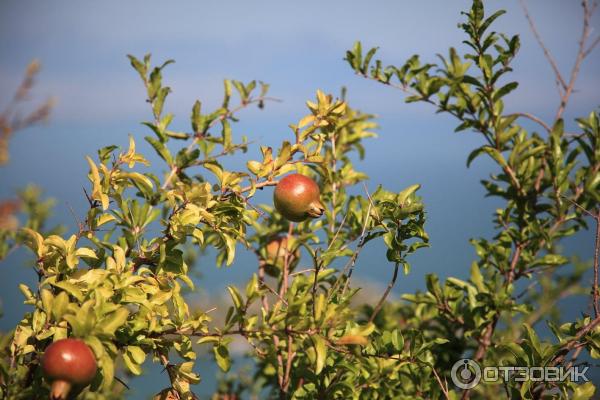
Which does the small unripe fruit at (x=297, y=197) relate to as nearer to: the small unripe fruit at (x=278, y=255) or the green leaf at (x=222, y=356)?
the green leaf at (x=222, y=356)

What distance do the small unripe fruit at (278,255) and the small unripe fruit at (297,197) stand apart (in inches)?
21.8

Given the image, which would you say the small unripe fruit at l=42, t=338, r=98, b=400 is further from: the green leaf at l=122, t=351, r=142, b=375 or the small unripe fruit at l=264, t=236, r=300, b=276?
the small unripe fruit at l=264, t=236, r=300, b=276

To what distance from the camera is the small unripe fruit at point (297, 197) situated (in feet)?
5.09

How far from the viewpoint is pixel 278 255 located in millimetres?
2160

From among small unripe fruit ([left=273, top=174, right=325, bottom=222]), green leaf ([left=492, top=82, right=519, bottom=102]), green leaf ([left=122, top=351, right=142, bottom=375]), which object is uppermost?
green leaf ([left=492, top=82, right=519, bottom=102])

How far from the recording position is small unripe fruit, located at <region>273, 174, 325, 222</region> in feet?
5.09

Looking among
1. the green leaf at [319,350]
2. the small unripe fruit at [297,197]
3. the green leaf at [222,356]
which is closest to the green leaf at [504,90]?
the small unripe fruit at [297,197]

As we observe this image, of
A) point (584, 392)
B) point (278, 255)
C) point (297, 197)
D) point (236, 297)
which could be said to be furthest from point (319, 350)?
point (278, 255)

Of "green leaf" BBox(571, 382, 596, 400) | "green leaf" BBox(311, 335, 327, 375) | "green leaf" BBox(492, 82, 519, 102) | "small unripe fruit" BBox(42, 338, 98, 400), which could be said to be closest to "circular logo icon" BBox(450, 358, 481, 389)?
"green leaf" BBox(571, 382, 596, 400)

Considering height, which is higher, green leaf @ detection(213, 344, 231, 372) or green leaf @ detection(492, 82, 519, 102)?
green leaf @ detection(492, 82, 519, 102)

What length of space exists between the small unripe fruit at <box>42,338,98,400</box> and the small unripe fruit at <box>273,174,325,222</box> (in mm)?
665

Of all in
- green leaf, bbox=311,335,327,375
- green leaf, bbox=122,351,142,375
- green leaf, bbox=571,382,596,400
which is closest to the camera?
green leaf, bbox=311,335,327,375

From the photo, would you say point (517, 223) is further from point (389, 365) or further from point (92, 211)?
point (92, 211)

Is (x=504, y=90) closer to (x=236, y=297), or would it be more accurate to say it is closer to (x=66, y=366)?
(x=236, y=297)
